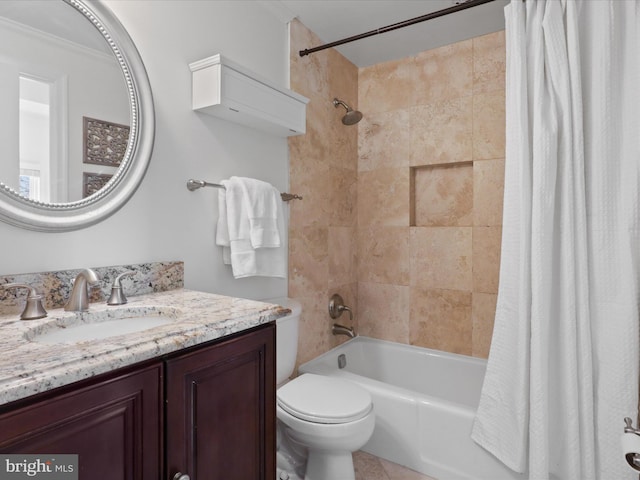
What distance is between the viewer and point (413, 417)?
1805 mm

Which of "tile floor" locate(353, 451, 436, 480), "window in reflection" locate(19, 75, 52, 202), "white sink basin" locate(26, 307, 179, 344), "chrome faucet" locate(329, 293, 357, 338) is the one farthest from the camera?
"chrome faucet" locate(329, 293, 357, 338)

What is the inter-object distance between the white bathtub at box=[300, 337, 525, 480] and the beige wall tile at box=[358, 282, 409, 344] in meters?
0.26

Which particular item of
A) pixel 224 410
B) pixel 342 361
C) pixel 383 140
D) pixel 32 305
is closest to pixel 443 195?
pixel 383 140

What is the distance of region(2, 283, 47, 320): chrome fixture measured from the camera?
0.97 metres

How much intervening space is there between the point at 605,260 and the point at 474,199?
921 mm

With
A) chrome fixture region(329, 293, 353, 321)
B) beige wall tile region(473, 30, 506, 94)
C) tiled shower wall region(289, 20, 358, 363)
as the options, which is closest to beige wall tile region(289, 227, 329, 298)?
tiled shower wall region(289, 20, 358, 363)

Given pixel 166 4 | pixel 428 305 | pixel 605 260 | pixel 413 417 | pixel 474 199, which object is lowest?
pixel 413 417

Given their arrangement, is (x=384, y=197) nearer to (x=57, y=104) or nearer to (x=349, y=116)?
(x=349, y=116)

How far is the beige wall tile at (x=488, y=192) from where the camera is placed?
2221mm

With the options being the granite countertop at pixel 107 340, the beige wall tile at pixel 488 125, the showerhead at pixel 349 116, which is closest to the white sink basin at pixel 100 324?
the granite countertop at pixel 107 340

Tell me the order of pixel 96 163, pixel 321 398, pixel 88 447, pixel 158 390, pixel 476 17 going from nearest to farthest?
pixel 88 447, pixel 158 390, pixel 96 163, pixel 321 398, pixel 476 17

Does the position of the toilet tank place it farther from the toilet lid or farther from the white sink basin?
the white sink basin

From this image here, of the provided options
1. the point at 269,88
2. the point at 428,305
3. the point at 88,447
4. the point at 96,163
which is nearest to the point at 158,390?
the point at 88,447

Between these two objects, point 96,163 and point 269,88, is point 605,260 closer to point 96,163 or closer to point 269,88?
point 269,88
